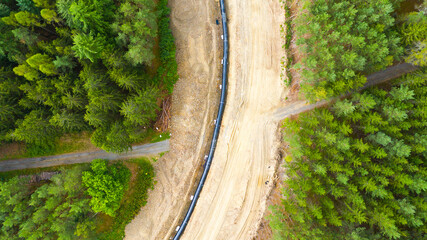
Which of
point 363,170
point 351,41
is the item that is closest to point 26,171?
point 363,170

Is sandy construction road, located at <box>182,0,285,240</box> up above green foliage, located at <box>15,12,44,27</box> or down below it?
below

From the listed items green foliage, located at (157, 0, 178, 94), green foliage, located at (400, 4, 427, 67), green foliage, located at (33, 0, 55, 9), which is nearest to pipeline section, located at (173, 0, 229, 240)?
green foliage, located at (157, 0, 178, 94)

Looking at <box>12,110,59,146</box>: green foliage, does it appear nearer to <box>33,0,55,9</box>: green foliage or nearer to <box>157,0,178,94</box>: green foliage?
<box>33,0,55,9</box>: green foliage

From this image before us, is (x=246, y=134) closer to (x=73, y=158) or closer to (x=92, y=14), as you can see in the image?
(x=92, y=14)

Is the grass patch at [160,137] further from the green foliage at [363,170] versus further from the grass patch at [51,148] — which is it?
the green foliage at [363,170]

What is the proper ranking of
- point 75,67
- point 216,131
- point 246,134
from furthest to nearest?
1. point 216,131
2. point 246,134
3. point 75,67

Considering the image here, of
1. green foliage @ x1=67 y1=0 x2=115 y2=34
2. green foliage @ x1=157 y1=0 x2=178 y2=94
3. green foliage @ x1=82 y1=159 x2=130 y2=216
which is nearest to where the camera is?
green foliage @ x1=67 y1=0 x2=115 y2=34
